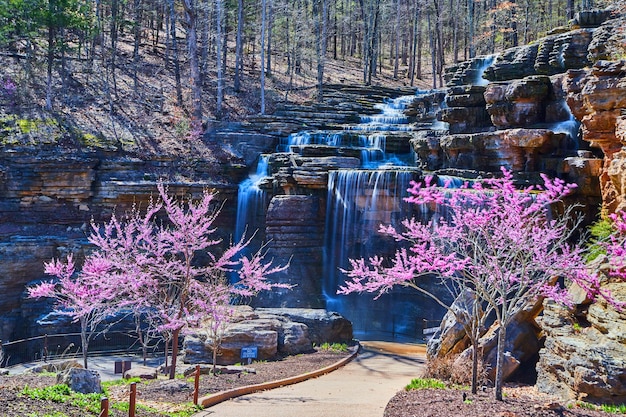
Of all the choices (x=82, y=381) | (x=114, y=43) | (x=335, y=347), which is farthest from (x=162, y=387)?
(x=114, y=43)

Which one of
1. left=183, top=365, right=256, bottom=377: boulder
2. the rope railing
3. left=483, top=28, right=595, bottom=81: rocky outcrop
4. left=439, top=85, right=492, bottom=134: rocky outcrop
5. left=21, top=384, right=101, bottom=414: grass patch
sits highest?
left=483, top=28, right=595, bottom=81: rocky outcrop

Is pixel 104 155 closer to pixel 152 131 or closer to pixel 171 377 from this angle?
pixel 152 131

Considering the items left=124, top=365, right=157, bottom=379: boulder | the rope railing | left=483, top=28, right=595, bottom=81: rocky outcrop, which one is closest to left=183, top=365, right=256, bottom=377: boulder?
left=124, top=365, right=157, bottom=379: boulder

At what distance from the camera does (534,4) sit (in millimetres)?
49062

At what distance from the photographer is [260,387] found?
39.3 ft

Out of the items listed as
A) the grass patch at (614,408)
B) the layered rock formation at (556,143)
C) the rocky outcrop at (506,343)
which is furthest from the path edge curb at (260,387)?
the grass patch at (614,408)

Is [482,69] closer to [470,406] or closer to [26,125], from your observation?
[26,125]

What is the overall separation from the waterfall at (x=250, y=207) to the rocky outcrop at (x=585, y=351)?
15656 millimetres

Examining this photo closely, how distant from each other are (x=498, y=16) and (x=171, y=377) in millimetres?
47407

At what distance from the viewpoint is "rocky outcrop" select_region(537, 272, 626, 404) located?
9477 millimetres

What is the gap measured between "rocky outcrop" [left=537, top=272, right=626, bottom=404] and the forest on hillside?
2237 centimetres

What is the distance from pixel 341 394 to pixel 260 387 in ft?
5.79

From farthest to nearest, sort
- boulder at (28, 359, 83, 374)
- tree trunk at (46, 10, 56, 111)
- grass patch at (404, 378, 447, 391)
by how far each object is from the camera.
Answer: tree trunk at (46, 10, 56, 111) → boulder at (28, 359, 83, 374) → grass patch at (404, 378, 447, 391)

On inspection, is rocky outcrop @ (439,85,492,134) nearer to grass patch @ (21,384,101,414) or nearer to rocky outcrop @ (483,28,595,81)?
rocky outcrop @ (483,28,595,81)
